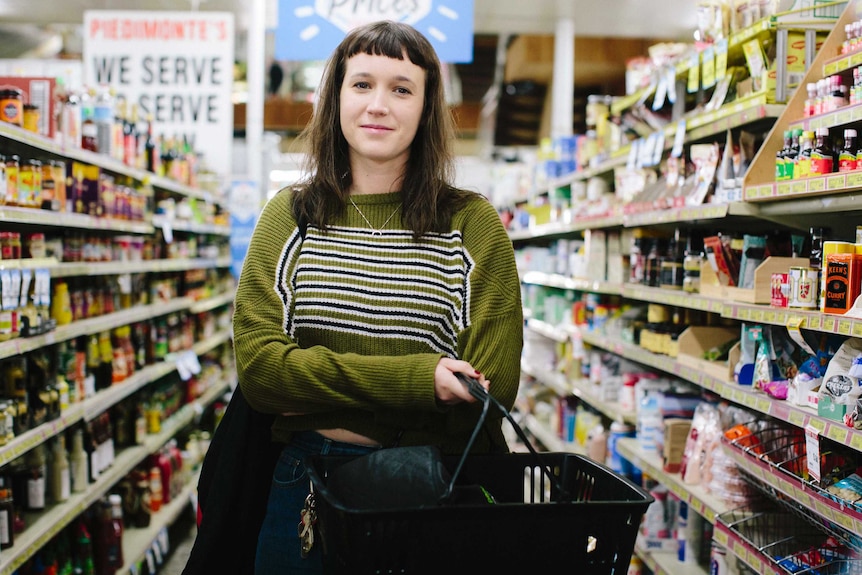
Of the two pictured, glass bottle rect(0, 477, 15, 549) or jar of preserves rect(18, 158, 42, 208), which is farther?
jar of preserves rect(18, 158, 42, 208)

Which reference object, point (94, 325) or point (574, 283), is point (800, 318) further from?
point (94, 325)

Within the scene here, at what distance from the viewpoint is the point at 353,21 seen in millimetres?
5633

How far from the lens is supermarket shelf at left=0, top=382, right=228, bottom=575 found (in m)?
2.90

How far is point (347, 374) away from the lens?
1.50 meters

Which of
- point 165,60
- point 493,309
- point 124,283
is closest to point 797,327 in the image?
point 493,309

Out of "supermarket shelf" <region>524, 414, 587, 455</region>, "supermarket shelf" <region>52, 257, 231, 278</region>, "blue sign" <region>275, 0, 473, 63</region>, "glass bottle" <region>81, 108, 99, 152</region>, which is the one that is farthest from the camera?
"blue sign" <region>275, 0, 473, 63</region>

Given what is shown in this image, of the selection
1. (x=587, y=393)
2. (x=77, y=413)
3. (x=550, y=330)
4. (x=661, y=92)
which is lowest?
(x=587, y=393)

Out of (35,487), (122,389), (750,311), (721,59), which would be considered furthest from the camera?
(122,389)

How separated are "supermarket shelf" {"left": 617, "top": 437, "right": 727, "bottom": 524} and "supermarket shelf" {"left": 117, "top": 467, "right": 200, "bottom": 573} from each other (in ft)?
6.28

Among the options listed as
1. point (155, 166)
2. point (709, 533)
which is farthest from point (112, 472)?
point (709, 533)

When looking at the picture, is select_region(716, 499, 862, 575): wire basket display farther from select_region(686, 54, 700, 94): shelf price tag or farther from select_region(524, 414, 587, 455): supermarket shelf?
select_region(524, 414, 587, 455): supermarket shelf

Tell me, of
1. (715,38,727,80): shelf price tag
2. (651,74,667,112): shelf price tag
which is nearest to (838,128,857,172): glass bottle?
(715,38,727,80): shelf price tag

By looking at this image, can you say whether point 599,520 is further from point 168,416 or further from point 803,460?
point 168,416

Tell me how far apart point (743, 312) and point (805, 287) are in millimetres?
352
